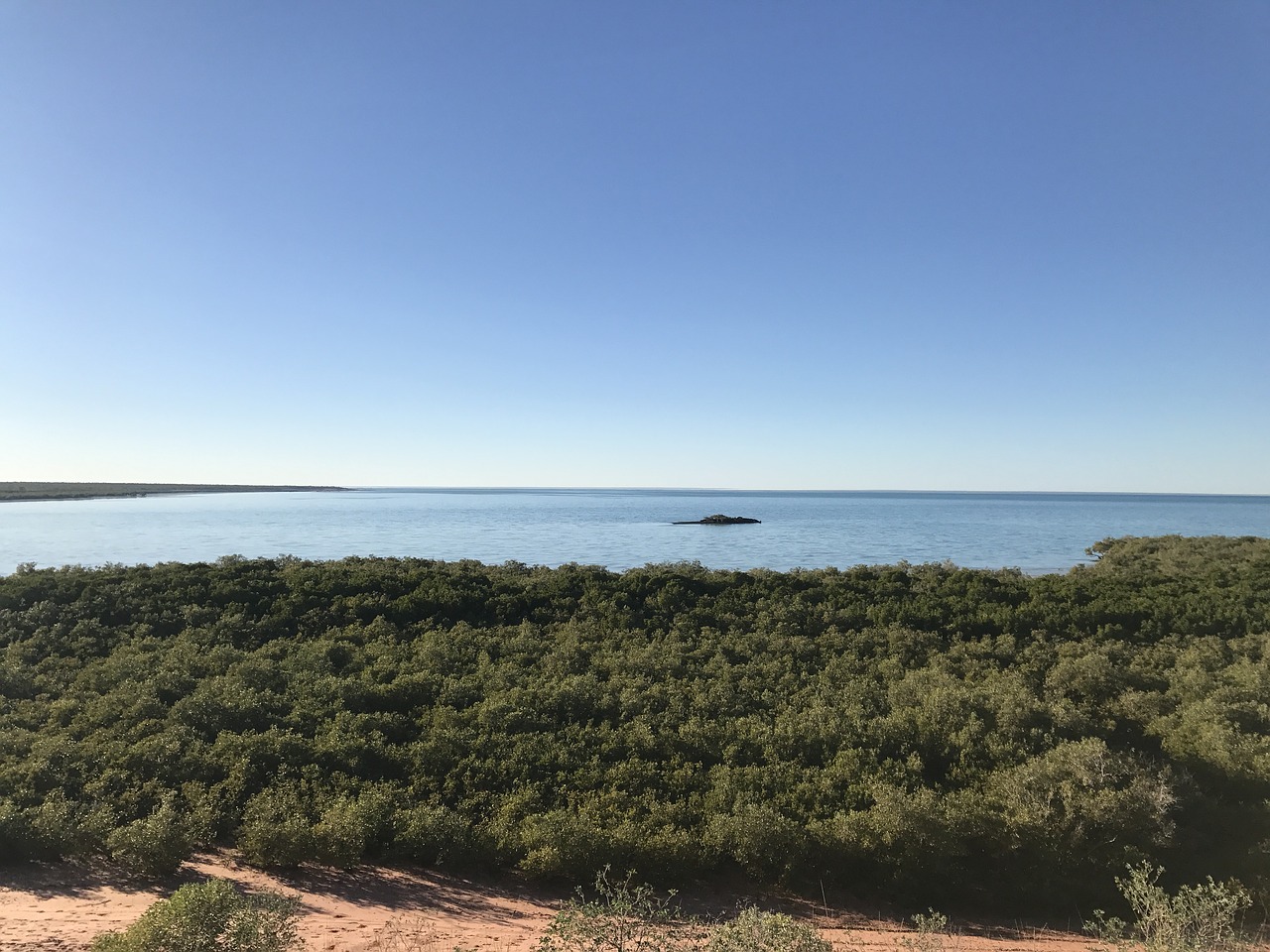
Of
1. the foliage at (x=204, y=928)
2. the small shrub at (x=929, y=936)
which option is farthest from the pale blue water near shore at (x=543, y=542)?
the foliage at (x=204, y=928)

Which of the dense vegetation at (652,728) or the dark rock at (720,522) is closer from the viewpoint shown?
the dense vegetation at (652,728)

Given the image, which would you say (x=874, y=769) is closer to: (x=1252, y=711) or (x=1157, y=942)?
(x=1157, y=942)

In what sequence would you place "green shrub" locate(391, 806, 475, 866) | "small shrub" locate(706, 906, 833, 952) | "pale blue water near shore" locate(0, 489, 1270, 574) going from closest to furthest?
1. "small shrub" locate(706, 906, 833, 952)
2. "green shrub" locate(391, 806, 475, 866)
3. "pale blue water near shore" locate(0, 489, 1270, 574)

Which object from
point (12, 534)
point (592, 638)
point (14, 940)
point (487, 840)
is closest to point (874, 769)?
point (487, 840)

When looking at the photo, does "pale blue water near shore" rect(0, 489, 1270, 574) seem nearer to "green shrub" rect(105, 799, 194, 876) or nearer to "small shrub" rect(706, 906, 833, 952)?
"green shrub" rect(105, 799, 194, 876)

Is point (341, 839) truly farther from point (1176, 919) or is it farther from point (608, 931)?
point (1176, 919)

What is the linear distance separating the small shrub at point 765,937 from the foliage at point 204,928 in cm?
438

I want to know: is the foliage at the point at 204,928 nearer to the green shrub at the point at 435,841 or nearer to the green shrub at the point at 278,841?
the green shrub at the point at 278,841

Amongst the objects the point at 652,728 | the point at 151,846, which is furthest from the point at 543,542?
the point at 151,846

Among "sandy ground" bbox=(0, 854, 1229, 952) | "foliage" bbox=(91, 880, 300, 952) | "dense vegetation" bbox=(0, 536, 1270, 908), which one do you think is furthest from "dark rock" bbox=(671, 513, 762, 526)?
"foliage" bbox=(91, 880, 300, 952)

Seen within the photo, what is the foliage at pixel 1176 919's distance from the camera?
7260mm

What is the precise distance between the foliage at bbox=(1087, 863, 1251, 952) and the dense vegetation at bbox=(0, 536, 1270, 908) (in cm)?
60

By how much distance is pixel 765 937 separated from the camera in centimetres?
665

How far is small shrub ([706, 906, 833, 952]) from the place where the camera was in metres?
6.46
